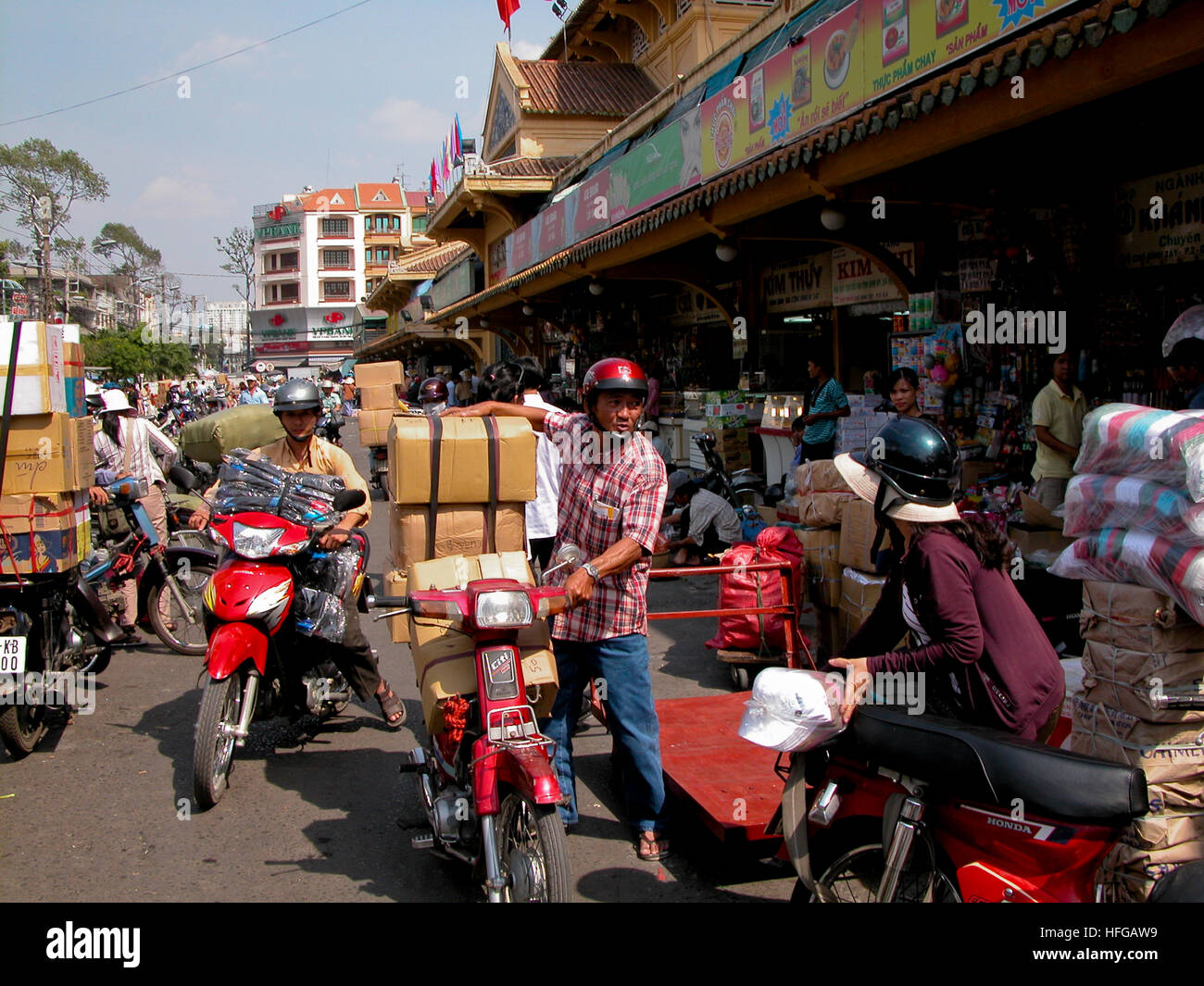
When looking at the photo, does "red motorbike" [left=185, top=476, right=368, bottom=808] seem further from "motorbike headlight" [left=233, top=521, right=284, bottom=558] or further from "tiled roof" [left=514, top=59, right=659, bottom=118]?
"tiled roof" [left=514, top=59, right=659, bottom=118]

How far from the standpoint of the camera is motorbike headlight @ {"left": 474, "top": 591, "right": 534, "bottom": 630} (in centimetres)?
333

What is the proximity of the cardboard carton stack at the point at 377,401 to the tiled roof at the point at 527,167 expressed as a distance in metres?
9.96

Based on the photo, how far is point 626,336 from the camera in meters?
18.5

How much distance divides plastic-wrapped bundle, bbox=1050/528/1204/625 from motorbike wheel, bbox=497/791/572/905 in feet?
5.77

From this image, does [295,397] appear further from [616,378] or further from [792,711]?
[792,711]

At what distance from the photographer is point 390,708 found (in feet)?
17.6

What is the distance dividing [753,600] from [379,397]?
9.86 metres

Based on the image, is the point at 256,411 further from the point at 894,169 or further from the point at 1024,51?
the point at 1024,51

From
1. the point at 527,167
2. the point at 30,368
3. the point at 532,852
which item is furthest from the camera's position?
the point at 527,167

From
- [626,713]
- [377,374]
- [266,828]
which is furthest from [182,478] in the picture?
[377,374]

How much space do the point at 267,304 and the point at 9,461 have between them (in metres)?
98.5

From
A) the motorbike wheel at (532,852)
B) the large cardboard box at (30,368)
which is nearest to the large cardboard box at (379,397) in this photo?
the large cardboard box at (30,368)
